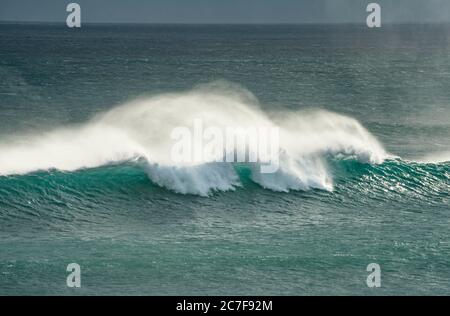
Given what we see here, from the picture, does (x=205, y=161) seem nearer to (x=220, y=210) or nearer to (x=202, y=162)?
(x=202, y=162)

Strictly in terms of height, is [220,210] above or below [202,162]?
below

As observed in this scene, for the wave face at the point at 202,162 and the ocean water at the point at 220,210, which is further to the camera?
the wave face at the point at 202,162

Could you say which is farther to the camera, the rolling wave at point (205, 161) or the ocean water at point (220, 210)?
the rolling wave at point (205, 161)

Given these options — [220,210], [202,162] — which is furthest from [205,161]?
[220,210]

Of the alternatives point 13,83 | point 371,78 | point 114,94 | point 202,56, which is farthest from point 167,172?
point 202,56

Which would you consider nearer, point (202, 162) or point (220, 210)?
point (220, 210)

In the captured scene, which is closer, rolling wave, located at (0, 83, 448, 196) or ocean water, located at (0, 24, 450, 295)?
ocean water, located at (0, 24, 450, 295)

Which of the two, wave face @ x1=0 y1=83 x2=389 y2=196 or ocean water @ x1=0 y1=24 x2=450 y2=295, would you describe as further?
wave face @ x1=0 y1=83 x2=389 y2=196

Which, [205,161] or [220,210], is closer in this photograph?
[220,210]
